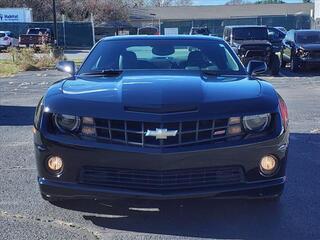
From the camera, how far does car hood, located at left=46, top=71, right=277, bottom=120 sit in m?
4.43

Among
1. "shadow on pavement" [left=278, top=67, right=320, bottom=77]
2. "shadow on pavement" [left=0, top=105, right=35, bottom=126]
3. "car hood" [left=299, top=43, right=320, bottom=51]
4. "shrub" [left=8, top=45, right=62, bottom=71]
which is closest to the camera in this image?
"shadow on pavement" [left=0, top=105, right=35, bottom=126]

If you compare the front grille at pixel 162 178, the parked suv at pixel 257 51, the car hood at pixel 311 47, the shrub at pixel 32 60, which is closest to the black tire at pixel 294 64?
the car hood at pixel 311 47

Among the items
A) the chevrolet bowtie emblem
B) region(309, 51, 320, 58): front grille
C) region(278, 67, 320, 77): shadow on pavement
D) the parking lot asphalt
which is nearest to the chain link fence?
region(278, 67, 320, 77): shadow on pavement

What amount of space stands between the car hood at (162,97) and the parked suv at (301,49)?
1661 centimetres

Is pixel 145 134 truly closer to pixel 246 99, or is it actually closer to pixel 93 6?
pixel 246 99

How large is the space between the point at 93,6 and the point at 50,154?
68.8 metres

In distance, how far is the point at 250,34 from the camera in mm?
21766

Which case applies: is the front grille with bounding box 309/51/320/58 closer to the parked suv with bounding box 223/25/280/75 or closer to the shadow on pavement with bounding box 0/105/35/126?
the parked suv with bounding box 223/25/280/75

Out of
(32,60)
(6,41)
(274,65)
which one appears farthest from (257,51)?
(6,41)

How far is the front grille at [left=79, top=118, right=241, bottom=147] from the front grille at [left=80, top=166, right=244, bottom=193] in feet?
0.73

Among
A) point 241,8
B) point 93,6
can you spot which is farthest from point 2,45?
point 241,8

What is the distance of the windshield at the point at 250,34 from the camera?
21.6 meters

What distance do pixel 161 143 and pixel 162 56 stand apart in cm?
219

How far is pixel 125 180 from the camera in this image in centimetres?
447
